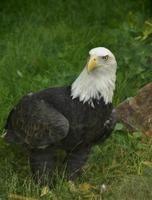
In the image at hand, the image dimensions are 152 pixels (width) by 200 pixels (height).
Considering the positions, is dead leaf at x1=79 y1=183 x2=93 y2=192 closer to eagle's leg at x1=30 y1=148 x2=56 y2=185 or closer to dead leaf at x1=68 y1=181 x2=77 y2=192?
dead leaf at x1=68 y1=181 x2=77 y2=192

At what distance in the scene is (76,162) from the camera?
6.97 meters

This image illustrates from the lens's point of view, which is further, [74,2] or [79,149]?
[74,2]

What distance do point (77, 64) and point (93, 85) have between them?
3.15 meters

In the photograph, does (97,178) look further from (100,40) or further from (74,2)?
(74,2)

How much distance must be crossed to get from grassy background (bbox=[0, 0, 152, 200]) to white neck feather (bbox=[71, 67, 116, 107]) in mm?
775

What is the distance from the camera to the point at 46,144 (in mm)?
6641

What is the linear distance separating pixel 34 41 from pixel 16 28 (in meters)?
0.70

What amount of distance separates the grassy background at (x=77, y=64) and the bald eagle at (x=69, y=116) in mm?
307

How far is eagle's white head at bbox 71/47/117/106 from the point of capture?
21.7 ft

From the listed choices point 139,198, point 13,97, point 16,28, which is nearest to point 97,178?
point 139,198

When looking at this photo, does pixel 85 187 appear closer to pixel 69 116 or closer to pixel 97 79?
pixel 69 116

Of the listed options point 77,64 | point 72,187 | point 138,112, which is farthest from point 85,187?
point 77,64

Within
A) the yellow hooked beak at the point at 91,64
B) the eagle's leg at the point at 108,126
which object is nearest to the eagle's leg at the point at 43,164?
the eagle's leg at the point at 108,126

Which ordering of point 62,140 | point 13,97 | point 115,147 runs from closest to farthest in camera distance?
point 62,140 → point 115,147 → point 13,97
